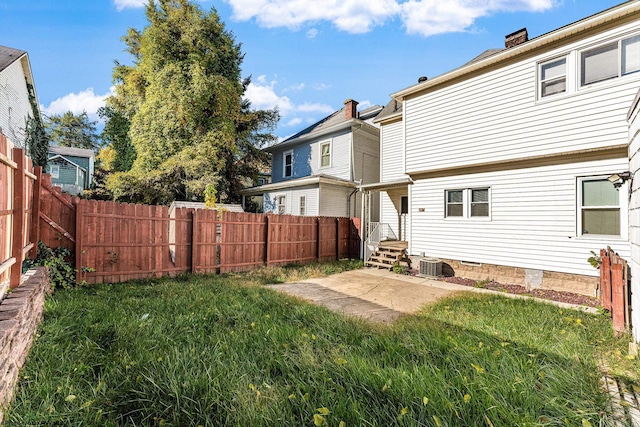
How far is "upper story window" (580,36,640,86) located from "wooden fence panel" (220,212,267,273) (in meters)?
9.26

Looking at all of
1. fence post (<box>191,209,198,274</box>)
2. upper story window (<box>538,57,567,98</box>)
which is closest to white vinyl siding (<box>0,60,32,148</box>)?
fence post (<box>191,209,198,274</box>)

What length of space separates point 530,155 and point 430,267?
154 inches

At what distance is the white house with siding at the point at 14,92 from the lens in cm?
951

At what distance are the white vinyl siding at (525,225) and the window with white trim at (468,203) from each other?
0.52 feet

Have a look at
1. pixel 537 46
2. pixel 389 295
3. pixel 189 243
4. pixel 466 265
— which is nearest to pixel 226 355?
pixel 389 295

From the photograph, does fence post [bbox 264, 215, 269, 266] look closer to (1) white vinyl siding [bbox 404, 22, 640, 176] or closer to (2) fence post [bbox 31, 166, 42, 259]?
(1) white vinyl siding [bbox 404, 22, 640, 176]

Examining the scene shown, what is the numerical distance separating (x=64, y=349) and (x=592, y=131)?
31.8 ft

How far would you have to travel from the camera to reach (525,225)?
7.07 m

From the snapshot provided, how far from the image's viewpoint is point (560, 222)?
257 inches

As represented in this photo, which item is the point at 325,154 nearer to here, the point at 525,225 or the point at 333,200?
the point at 333,200

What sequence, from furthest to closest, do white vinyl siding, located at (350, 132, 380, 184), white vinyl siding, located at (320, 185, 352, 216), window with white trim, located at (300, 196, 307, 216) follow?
white vinyl siding, located at (350, 132, 380, 184) → window with white trim, located at (300, 196, 307, 216) → white vinyl siding, located at (320, 185, 352, 216)

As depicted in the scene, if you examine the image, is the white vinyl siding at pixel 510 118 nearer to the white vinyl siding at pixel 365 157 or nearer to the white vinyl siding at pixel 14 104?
the white vinyl siding at pixel 365 157

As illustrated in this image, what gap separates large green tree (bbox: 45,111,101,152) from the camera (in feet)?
127

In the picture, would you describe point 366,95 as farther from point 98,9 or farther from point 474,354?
point 474,354
